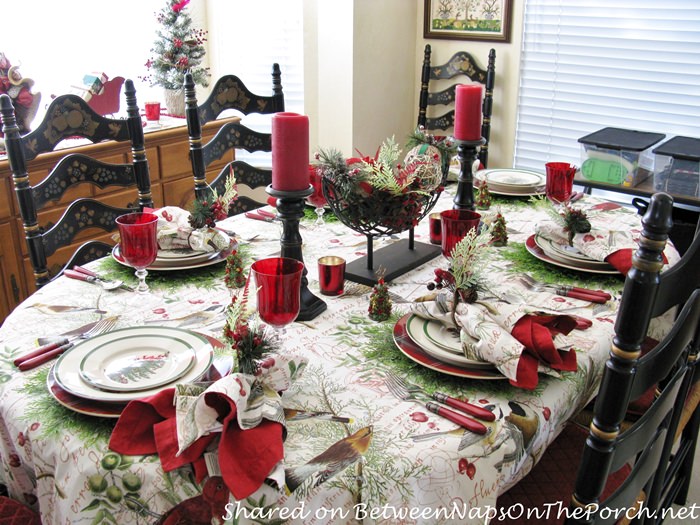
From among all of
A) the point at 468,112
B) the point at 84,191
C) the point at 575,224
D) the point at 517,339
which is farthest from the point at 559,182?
the point at 84,191

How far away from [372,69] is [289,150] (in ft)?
7.16

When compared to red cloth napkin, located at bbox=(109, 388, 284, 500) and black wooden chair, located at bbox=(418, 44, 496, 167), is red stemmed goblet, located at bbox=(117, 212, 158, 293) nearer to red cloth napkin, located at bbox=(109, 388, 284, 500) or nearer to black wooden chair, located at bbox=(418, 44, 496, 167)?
red cloth napkin, located at bbox=(109, 388, 284, 500)

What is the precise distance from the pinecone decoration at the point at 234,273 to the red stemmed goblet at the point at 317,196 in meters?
0.31

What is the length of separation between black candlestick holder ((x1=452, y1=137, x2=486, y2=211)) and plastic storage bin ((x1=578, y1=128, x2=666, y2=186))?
1.14 metres

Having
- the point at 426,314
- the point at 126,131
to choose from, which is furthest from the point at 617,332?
the point at 126,131

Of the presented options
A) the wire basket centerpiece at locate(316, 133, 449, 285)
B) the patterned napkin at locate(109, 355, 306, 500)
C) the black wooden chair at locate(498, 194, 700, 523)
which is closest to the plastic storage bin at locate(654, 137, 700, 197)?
the wire basket centerpiece at locate(316, 133, 449, 285)

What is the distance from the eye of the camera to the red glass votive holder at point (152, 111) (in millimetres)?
3231

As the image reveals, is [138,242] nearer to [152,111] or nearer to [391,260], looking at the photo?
[391,260]

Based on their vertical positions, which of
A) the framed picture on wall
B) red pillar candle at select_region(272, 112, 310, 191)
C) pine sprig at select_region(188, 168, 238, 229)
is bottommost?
pine sprig at select_region(188, 168, 238, 229)

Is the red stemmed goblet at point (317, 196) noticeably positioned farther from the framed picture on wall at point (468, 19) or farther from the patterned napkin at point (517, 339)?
the framed picture on wall at point (468, 19)

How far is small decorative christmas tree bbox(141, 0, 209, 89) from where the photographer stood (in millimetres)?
3291

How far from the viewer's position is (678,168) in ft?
8.82

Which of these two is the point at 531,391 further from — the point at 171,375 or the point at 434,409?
the point at 171,375

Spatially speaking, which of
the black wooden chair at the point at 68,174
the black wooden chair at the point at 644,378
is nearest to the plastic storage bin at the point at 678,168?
the black wooden chair at the point at 644,378
